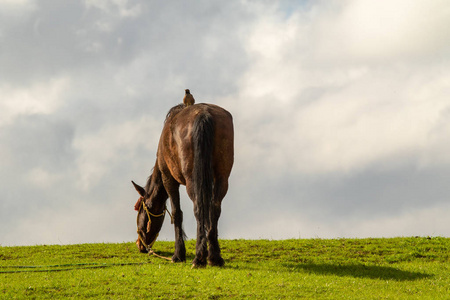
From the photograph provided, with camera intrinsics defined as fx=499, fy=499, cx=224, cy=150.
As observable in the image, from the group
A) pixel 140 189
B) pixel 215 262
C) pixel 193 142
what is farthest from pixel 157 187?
pixel 215 262

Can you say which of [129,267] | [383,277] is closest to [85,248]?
[129,267]

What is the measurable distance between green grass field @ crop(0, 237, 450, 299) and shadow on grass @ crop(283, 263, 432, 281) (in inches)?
1.0

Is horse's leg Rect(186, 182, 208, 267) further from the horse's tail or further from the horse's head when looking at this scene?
the horse's head

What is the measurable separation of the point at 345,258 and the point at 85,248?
9.55m

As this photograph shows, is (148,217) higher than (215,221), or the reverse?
(148,217)

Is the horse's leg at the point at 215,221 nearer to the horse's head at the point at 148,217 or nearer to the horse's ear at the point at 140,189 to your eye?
the horse's head at the point at 148,217

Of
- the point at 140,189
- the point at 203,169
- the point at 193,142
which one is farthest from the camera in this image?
the point at 140,189

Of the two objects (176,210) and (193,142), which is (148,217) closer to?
(176,210)

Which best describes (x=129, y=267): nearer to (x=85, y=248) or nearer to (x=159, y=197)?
(x=159, y=197)

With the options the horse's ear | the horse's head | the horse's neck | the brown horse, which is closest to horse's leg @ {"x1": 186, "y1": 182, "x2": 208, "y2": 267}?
the brown horse

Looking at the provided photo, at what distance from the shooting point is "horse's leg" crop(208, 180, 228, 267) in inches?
479

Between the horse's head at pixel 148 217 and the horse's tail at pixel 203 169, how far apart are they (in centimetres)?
450

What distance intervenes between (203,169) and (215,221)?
1359 mm

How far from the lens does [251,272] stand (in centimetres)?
1195
